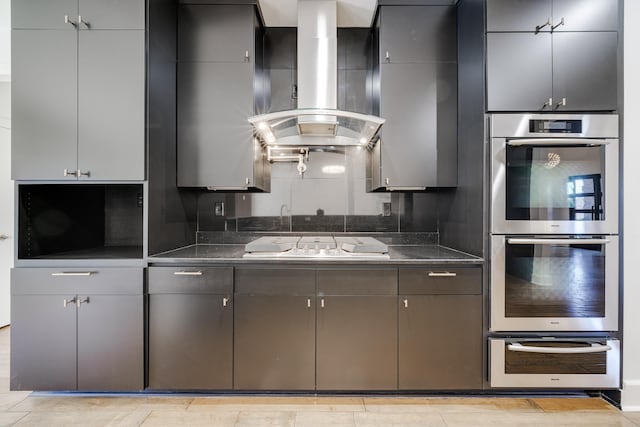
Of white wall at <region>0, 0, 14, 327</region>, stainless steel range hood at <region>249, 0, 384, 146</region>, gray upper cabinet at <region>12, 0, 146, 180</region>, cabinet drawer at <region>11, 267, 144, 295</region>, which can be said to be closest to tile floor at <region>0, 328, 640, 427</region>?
cabinet drawer at <region>11, 267, 144, 295</region>

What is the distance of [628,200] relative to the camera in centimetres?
172

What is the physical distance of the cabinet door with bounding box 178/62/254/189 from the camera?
2078mm

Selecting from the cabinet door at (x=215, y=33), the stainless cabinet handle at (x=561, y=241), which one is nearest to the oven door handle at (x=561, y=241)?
the stainless cabinet handle at (x=561, y=241)

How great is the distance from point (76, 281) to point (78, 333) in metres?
0.30

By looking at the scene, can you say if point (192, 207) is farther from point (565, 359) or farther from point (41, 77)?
point (565, 359)

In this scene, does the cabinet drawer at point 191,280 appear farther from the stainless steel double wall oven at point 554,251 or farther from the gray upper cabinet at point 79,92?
the stainless steel double wall oven at point 554,251

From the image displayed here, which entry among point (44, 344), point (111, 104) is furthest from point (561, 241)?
point (44, 344)

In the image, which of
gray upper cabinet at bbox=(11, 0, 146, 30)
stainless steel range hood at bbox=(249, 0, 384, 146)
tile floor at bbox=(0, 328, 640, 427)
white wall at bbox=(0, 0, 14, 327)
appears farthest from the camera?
white wall at bbox=(0, 0, 14, 327)

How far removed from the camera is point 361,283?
1.75m

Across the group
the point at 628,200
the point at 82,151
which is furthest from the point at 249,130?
the point at 628,200

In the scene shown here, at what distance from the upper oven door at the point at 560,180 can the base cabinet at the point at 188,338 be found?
5.85 feet

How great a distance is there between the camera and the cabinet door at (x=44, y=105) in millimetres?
1722

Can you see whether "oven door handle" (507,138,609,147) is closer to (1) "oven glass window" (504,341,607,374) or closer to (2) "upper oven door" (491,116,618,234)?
(2) "upper oven door" (491,116,618,234)

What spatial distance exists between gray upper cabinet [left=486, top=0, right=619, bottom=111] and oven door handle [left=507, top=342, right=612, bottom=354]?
137 cm
